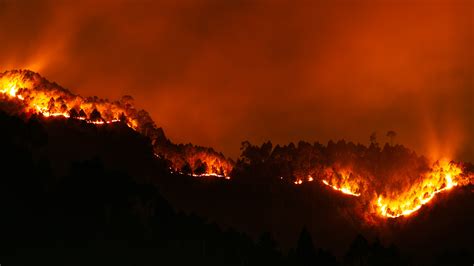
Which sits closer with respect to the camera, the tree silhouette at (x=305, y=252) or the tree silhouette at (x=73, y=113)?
the tree silhouette at (x=305, y=252)

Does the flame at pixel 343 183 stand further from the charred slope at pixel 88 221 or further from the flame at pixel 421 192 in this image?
the charred slope at pixel 88 221

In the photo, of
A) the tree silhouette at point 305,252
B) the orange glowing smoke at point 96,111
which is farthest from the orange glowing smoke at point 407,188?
the tree silhouette at point 305,252

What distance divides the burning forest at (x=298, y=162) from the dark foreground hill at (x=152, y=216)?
8.25 ft

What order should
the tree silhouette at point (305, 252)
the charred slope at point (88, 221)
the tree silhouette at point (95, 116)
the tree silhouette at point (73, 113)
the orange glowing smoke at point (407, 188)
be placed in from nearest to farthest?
1. the charred slope at point (88, 221)
2. the tree silhouette at point (305, 252)
3. the tree silhouette at point (73, 113)
4. the tree silhouette at point (95, 116)
5. the orange glowing smoke at point (407, 188)

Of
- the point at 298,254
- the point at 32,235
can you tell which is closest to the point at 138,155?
the point at 298,254

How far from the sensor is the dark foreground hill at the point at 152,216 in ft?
191

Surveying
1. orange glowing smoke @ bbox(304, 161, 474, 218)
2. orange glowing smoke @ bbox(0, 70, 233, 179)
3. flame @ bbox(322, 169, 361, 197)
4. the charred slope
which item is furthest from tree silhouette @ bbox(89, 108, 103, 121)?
flame @ bbox(322, 169, 361, 197)

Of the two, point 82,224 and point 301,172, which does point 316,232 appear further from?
point 82,224

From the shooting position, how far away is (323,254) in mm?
67562

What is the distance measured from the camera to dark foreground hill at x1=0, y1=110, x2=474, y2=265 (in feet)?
191

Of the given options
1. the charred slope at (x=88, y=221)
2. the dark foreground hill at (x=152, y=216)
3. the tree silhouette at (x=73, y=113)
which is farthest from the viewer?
the tree silhouette at (x=73, y=113)

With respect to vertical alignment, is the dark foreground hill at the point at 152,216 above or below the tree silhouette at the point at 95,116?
below

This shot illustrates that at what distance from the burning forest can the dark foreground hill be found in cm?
252

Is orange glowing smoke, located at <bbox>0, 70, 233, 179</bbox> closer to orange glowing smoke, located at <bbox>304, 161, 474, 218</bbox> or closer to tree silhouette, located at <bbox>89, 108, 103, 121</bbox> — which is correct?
tree silhouette, located at <bbox>89, 108, 103, 121</bbox>
